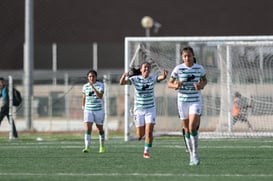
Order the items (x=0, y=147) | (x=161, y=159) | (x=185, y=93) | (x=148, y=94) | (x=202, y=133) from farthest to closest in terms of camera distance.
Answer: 1. (x=202, y=133)
2. (x=0, y=147)
3. (x=148, y=94)
4. (x=161, y=159)
5. (x=185, y=93)

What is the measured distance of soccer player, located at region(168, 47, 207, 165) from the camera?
1658cm

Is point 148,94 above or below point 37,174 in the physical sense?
above

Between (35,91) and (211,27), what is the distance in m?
16.3

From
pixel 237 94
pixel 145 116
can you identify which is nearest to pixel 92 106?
pixel 145 116

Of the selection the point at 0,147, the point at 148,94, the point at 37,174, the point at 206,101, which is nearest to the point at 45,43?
the point at 206,101

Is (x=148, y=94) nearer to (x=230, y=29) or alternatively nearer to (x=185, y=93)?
(x=185, y=93)

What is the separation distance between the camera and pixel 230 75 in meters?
29.0

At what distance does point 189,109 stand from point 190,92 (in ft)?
1.04

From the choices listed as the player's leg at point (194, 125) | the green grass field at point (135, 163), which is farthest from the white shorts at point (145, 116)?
the player's leg at point (194, 125)

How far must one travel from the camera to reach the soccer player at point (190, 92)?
653 inches

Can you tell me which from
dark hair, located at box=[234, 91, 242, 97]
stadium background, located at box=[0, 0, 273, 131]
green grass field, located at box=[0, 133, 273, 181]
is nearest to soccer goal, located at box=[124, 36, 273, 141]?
dark hair, located at box=[234, 91, 242, 97]

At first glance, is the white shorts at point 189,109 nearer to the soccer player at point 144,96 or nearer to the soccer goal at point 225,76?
the soccer player at point 144,96

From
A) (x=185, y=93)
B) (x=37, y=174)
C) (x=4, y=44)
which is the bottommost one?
(x=37, y=174)

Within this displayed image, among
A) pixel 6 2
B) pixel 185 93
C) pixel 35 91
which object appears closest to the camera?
pixel 185 93
